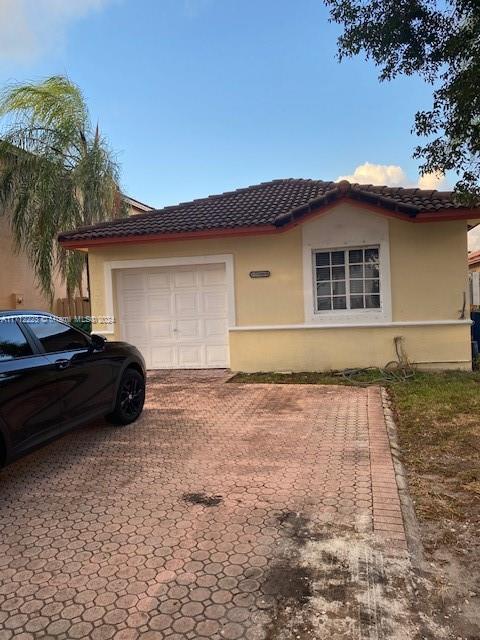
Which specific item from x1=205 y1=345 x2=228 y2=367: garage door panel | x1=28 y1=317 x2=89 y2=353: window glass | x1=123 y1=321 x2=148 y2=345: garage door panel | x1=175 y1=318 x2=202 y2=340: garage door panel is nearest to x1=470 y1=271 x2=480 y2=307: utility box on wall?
x1=205 y1=345 x2=228 y2=367: garage door panel

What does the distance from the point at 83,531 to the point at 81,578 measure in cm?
63

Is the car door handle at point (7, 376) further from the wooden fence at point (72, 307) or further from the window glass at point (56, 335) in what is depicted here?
the wooden fence at point (72, 307)

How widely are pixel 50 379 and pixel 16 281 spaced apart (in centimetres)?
1240

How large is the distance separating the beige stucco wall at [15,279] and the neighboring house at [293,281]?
18.8 ft

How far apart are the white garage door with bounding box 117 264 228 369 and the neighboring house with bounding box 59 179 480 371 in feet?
0.08

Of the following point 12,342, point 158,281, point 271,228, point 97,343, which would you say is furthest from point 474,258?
point 12,342

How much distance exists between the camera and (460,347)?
9500 millimetres

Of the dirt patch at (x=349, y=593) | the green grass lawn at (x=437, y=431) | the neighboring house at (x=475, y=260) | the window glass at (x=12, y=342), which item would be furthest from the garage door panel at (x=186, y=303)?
the neighboring house at (x=475, y=260)

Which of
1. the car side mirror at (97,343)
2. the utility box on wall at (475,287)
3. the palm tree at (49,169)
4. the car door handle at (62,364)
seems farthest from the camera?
the palm tree at (49,169)

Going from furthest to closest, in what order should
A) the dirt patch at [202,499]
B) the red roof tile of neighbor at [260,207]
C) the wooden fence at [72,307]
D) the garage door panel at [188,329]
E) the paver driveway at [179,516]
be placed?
the wooden fence at [72,307] → the garage door panel at [188,329] → the red roof tile of neighbor at [260,207] → the dirt patch at [202,499] → the paver driveway at [179,516]

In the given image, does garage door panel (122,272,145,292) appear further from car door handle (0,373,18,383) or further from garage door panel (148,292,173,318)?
car door handle (0,373,18,383)

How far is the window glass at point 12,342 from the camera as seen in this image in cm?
429

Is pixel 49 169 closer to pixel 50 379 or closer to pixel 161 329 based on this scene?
pixel 161 329

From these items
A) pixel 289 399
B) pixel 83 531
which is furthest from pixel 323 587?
pixel 289 399
